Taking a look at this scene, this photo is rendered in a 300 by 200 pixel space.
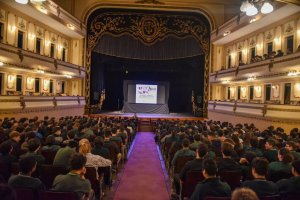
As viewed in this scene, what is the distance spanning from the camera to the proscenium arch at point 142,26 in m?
23.1

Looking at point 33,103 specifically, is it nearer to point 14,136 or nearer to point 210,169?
point 14,136

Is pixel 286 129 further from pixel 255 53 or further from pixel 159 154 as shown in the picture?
pixel 255 53

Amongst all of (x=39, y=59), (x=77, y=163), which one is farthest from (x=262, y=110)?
(x=39, y=59)

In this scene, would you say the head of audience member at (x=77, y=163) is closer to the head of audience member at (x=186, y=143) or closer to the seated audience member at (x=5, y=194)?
the seated audience member at (x=5, y=194)

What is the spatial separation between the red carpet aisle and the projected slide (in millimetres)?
14488

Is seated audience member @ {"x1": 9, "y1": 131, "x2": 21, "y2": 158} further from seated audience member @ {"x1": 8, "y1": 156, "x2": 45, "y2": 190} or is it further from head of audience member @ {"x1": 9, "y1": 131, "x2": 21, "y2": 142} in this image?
seated audience member @ {"x1": 8, "y1": 156, "x2": 45, "y2": 190}

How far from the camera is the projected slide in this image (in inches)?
1022

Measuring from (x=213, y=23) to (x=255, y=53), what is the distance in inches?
201

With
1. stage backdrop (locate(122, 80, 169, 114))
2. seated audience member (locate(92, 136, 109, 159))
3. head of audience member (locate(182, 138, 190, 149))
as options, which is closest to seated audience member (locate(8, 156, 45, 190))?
seated audience member (locate(92, 136, 109, 159))

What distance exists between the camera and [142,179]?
7.56 metres

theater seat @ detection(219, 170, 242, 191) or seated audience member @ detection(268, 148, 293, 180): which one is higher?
seated audience member @ detection(268, 148, 293, 180)

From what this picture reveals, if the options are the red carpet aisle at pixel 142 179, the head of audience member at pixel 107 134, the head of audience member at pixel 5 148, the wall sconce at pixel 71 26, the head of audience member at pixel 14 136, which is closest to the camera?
the head of audience member at pixel 5 148

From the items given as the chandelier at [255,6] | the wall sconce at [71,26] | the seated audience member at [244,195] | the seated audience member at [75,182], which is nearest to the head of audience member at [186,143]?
the seated audience member at [75,182]

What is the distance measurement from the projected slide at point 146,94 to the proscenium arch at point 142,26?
4469mm
